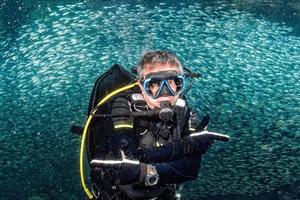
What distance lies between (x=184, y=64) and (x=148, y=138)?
17.9m

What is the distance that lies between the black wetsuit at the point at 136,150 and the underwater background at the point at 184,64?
880 cm

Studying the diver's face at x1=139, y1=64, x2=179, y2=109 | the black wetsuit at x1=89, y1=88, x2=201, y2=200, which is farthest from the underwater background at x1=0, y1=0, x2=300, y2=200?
the diver's face at x1=139, y1=64, x2=179, y2=109

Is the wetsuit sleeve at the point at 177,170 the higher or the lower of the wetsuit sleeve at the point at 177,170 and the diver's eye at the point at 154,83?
the lower

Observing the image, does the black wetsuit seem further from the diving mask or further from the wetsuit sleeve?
the diving mask

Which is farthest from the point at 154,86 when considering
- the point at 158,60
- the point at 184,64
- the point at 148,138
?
the point at 184,64

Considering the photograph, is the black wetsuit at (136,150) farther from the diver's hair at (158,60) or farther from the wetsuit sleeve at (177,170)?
the diver's hair at (158,60)

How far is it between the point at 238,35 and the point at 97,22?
13355mm

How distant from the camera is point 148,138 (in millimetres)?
3156

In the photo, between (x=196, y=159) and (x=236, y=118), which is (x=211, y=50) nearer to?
(x=236, y=118)

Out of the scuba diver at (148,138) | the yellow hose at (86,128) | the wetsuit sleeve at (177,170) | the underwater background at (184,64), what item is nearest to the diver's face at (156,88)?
the scuba diver at (148,138)

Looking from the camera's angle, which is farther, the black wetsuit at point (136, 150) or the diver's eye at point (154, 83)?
the diver's eye at point (154, 83)

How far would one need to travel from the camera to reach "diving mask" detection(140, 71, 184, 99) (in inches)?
126

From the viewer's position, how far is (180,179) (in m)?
3.11

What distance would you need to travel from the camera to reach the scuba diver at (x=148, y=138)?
113 inches
